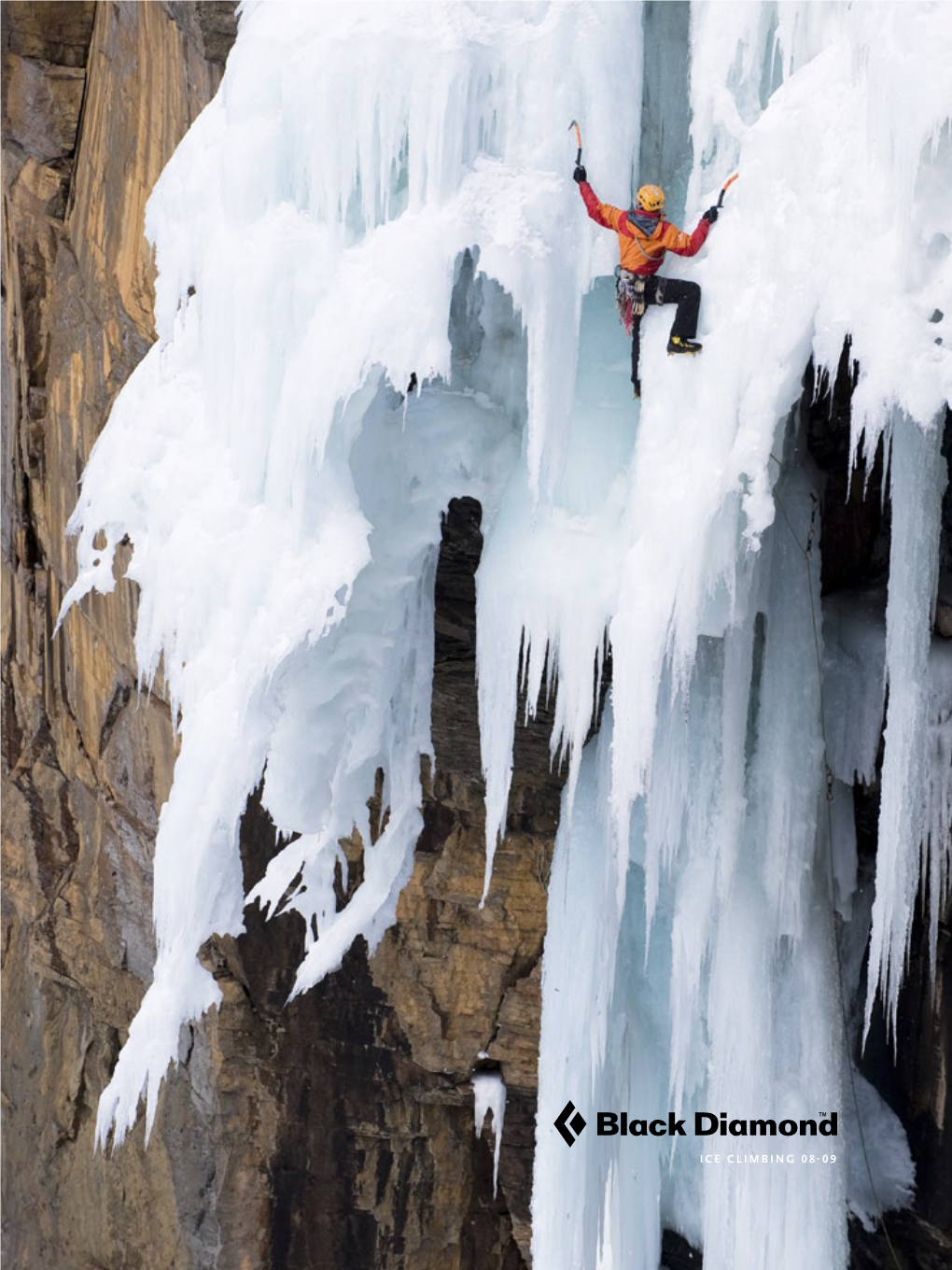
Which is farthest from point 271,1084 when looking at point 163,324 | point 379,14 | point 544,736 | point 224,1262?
point 379,14

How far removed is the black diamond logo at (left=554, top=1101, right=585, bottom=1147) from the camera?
4996 mm

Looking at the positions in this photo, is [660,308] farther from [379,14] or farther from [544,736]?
[544,736]

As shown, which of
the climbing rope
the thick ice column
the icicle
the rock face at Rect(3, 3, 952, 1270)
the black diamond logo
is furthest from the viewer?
the icicle

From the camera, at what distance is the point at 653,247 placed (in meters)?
3.91

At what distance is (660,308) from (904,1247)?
11.9 feet

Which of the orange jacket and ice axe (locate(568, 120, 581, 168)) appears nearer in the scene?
the orange jacket

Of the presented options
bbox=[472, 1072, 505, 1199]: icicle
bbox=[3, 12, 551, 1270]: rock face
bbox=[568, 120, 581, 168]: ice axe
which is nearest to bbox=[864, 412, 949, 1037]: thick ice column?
bbox=[568, 120, 581, 168]: ice axe

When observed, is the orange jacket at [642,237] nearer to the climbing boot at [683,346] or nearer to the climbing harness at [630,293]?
the climbing harness at [630,293]

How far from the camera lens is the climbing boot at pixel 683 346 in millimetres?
3894

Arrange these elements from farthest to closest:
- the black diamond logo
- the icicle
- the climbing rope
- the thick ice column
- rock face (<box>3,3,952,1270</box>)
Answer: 1. the icicle
2. rock face (<box>3,3,952,1270</box>)
3. the black diamond logo
4. the climbing rope
5. the thick ice column

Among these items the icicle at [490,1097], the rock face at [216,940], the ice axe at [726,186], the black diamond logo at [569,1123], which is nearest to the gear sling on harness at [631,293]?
the ice axe at [726,186]

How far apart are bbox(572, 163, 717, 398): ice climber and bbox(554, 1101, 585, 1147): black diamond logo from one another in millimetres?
2638

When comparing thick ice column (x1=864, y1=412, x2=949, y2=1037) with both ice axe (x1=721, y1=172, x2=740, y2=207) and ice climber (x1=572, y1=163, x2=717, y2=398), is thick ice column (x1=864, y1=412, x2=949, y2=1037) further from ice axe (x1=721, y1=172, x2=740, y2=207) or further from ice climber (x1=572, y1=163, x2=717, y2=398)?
ice axe (x1=721, y1=172, x2=740, y2=207)

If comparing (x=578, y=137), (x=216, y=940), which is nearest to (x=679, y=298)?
(x=578, y=137)
